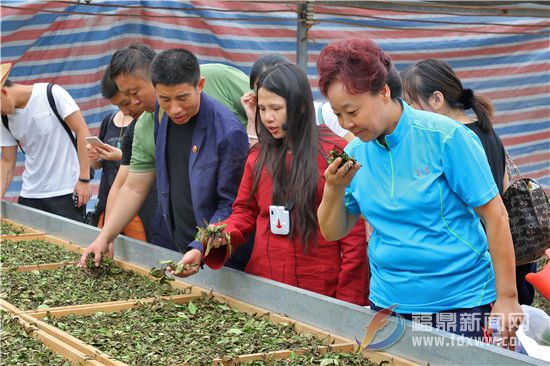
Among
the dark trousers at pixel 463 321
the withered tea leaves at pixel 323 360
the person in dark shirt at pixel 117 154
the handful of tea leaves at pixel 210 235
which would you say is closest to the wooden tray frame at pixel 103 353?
the withered tea leaves at pixel 323 360

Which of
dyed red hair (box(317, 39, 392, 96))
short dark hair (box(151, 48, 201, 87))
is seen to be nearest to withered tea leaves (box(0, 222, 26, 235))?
short dark hair (box(151, 48, 201, 87))

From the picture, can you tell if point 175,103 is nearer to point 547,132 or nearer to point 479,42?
point 479,42

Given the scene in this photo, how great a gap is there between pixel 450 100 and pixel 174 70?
1.33 m

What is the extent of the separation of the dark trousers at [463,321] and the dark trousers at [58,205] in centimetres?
406

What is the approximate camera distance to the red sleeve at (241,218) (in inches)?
145

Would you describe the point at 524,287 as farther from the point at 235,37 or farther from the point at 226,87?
the point at 235,37

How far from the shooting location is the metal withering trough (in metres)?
2.60

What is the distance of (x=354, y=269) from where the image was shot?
3.57 m

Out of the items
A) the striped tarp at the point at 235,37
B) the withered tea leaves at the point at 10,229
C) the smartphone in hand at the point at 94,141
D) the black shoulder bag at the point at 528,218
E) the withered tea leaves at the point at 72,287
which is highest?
the striped tarp at the point at 235,37

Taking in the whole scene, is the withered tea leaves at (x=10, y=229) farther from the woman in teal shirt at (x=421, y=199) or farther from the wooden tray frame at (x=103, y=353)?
the woman in teal shirt at (x=421, y=199)

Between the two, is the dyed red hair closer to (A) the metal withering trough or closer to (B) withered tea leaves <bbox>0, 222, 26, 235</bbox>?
(A) the metal withering trough

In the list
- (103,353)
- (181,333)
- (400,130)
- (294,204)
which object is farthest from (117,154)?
(400,130)

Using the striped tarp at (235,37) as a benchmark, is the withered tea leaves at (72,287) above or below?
below

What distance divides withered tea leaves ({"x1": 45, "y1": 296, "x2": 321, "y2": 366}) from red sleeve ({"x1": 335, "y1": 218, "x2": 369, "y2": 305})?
0.39 m
